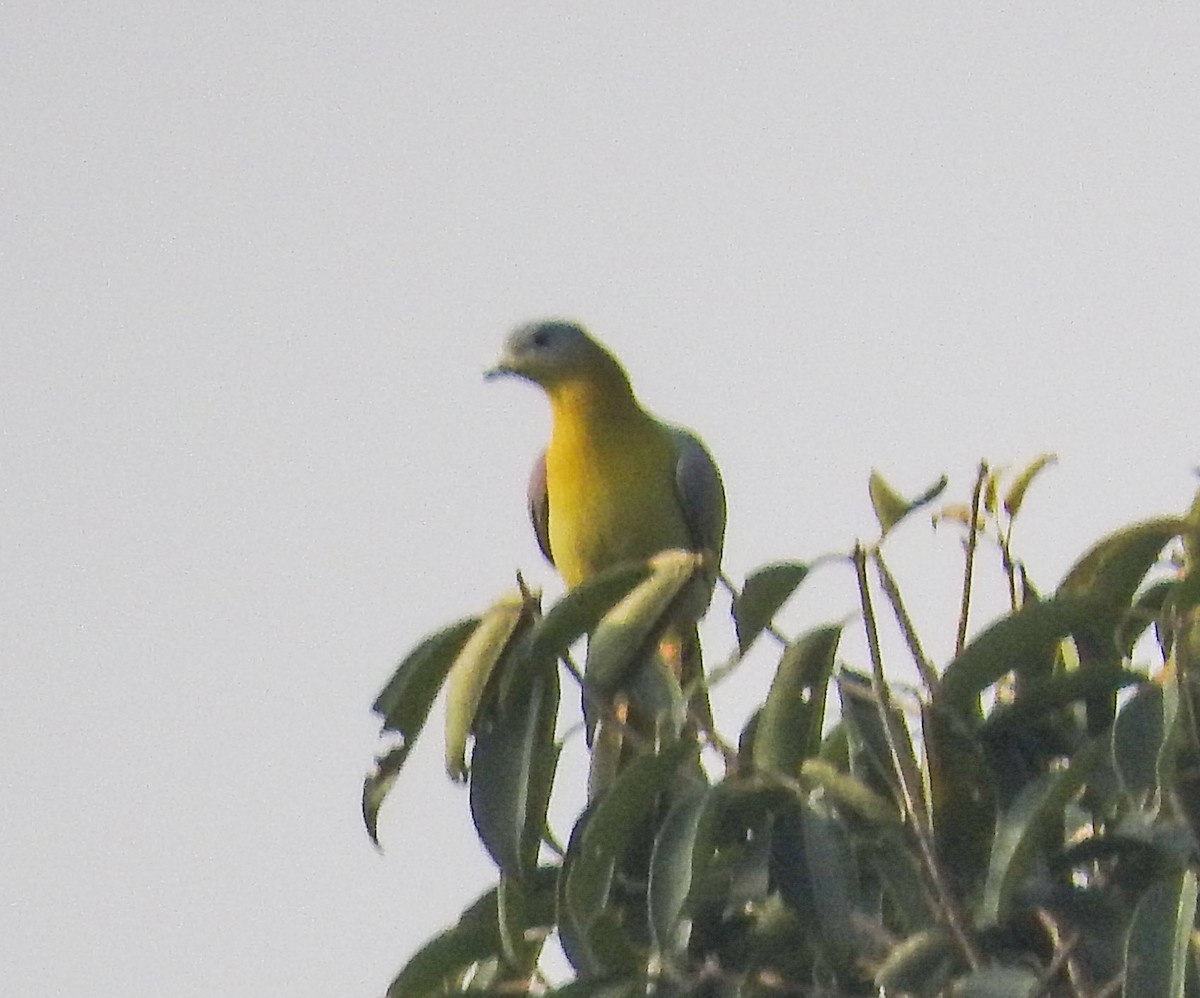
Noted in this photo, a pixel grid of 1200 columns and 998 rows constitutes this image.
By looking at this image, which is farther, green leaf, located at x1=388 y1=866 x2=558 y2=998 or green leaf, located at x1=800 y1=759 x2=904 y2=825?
green leaf, located at x1=388 y1=866 x2=558 y2=998

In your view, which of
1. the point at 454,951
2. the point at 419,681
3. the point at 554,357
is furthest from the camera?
the point at 554,357

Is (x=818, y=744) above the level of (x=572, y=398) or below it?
below

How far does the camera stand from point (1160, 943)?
279 centimetres

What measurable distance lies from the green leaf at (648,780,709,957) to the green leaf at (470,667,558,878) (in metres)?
0.26

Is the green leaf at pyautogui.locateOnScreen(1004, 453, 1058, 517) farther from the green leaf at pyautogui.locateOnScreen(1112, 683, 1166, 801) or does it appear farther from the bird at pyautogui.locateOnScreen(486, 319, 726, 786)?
the bird at pyautogui.locateOnScreen(486, 319, 726, 786)

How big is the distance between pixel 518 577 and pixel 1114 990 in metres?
0.96

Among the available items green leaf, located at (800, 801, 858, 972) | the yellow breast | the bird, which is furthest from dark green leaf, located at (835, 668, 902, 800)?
the yellow breast

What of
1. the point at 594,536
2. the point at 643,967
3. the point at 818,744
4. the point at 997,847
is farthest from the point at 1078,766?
the point at 594,536

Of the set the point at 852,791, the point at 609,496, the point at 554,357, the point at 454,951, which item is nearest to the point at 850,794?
the point at 852,791

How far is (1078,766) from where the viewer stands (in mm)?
2938

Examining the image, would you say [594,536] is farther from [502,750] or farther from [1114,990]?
[1114,990]

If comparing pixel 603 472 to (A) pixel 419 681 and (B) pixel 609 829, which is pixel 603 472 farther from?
(B) pixel 609 829

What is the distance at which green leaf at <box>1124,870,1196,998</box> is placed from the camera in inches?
109

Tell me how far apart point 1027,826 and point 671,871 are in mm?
456
